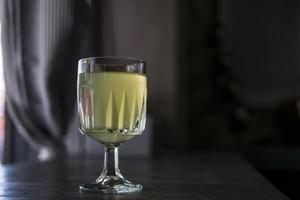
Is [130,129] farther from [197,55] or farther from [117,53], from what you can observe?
[197,55]

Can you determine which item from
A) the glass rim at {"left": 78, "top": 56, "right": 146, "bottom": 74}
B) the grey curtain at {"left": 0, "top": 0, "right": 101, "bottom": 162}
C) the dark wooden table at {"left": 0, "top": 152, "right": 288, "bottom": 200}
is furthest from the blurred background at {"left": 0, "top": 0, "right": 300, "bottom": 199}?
the glass rim at {"left": 78, "top": 56, "right": 146, "bottom": 74}

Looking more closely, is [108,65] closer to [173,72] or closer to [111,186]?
[111,186]

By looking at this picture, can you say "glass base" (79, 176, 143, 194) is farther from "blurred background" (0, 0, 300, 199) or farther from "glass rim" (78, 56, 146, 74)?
"blurred background" (0, 0, 300, 199)

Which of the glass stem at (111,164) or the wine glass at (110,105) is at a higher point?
the wine glass at (110,105)

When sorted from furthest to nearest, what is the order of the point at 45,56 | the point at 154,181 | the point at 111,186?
1. the point at 45,56
2. the point at 154,181
3. the point at 111,186

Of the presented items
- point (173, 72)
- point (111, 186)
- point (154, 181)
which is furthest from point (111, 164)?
point (173, 72)

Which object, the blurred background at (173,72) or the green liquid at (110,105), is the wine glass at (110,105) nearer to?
the green liquid at (110,105)

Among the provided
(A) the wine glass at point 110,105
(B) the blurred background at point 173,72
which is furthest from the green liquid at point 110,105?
(B) the blurred background at point 173,72
